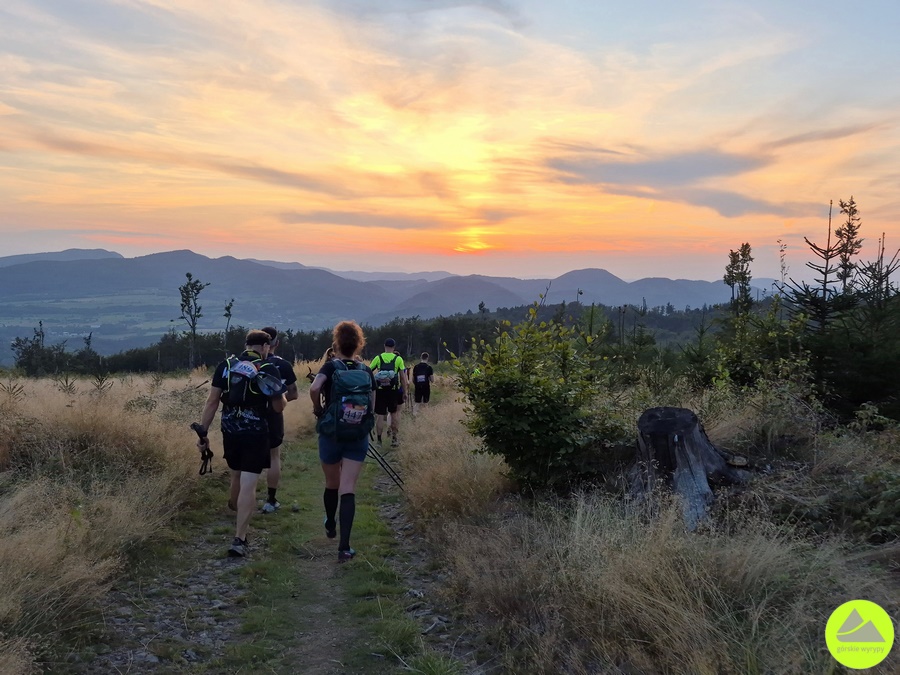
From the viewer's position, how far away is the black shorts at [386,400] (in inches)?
440

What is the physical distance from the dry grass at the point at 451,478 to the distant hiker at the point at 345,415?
117 centimetres

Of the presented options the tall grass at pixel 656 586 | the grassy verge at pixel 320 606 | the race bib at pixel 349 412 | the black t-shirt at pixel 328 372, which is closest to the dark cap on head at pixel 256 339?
the black t-shirt at pixel 328 372

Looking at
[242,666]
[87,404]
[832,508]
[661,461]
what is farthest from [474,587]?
[87,404]

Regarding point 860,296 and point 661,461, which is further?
point 860,296

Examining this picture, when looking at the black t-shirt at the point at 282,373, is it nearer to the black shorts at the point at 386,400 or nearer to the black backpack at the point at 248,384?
the black backpack at the point at 248,384

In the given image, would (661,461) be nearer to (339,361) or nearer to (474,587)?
(474,587)

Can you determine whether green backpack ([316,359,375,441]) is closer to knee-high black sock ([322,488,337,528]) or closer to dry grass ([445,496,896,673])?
knee-high black sock ([322,488,337,528])

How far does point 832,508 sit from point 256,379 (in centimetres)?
512

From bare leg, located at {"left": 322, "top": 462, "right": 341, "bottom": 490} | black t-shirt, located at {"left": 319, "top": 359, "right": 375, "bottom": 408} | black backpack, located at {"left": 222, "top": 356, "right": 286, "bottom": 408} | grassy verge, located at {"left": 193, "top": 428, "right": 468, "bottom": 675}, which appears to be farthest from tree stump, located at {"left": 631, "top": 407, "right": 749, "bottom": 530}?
black backpack, located at {"left": 222, "top": 356, "right": 286, "bottom": 408}

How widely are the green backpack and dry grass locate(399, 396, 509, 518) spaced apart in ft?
4.65

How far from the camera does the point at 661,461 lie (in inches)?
201

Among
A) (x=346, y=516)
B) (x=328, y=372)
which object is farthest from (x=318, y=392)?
(x=346, y=516)

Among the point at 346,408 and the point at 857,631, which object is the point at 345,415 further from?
the point at 857,631

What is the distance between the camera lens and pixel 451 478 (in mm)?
6781
